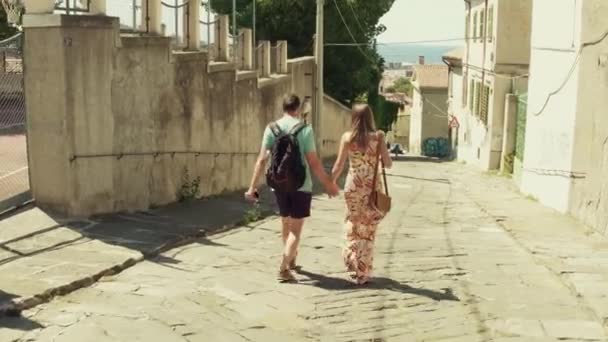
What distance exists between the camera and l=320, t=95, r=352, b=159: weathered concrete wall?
86.7ft

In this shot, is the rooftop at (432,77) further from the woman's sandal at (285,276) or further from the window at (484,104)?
the woman's sandal at (285,276)

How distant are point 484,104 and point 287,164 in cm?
2426

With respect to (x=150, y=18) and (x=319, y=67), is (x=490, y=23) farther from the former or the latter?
(x=150, y=18)

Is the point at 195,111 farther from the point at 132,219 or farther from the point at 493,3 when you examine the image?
the point at 493,3

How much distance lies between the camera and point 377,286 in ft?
22.3

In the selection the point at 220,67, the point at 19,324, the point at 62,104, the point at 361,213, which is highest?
the point at 220,67

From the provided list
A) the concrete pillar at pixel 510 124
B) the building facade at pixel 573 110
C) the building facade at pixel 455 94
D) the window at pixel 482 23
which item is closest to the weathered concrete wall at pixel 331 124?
the concrete pillar at pixel 510 124

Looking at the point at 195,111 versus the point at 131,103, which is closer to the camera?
the point at 131,103

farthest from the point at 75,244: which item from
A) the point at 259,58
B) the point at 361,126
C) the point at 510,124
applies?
the point at 510,124

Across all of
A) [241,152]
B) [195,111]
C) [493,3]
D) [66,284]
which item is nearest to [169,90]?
[195,111]

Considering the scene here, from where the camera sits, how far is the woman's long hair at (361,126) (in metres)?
6.69

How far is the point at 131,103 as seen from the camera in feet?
31.4

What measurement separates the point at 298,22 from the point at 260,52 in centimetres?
1130

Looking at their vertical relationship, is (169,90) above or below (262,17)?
below
